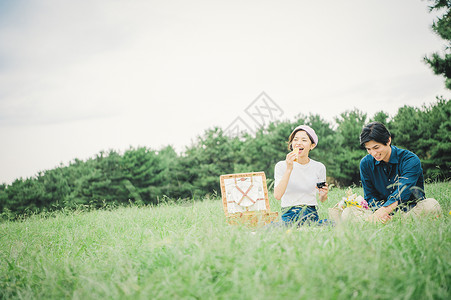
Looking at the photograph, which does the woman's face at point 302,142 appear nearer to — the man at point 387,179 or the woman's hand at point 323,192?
the woman's hand at point 323,192

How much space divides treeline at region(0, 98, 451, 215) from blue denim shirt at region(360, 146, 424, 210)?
56.5 ft

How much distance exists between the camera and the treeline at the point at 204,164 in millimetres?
19266

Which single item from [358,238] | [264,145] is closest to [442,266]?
[358,238]

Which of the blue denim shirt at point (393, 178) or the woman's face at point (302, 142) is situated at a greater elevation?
the woman's face at point (302, 142)

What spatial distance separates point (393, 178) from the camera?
12.3 feet

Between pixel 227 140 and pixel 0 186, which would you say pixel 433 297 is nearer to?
pixel 227 140

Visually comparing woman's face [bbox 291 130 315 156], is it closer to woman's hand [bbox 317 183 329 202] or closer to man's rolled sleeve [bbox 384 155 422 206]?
woman's hand [bbox 317 183 329 202]

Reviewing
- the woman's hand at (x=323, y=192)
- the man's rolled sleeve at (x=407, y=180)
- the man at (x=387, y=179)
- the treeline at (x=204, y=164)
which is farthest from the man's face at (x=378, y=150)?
the treeline at (x=204, y=164)

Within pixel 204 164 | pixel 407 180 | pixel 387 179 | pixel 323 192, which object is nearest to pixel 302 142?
pixel 323 192

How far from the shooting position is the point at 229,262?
201 cm

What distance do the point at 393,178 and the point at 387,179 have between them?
87 mm

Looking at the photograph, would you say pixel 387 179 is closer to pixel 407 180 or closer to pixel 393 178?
pixel 393 178

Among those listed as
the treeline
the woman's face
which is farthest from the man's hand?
the treeline

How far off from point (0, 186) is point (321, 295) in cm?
2821
